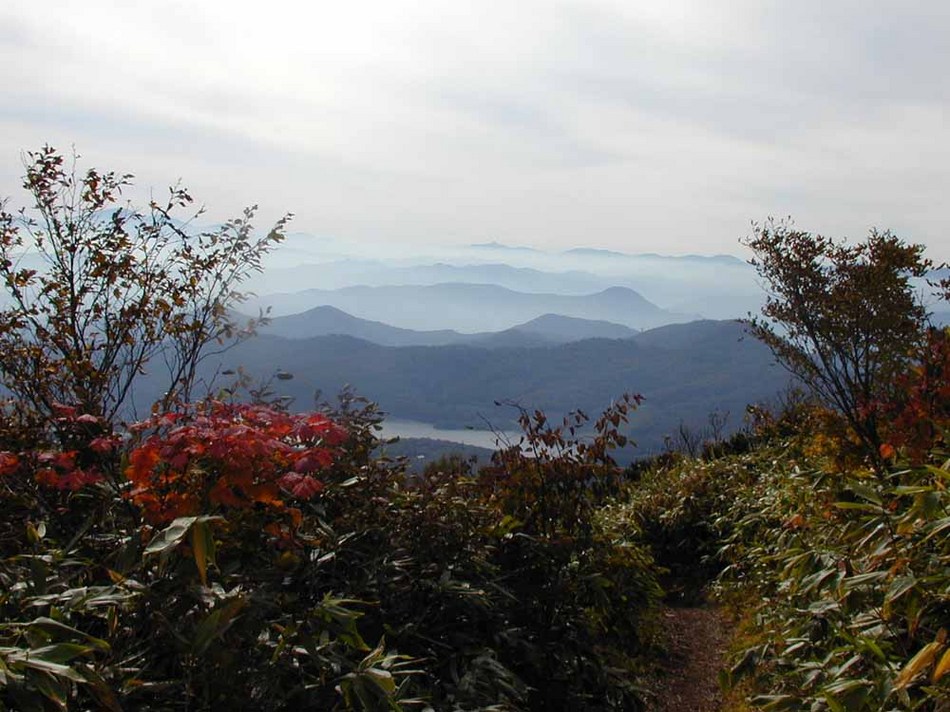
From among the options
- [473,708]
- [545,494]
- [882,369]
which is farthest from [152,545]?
[882,369]

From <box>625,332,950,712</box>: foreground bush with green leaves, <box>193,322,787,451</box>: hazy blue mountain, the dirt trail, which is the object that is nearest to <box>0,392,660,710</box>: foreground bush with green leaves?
the dirt trail

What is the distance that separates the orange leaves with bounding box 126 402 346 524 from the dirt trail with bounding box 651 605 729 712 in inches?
122

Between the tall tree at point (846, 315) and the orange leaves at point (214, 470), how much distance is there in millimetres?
4921

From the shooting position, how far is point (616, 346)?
534 feet

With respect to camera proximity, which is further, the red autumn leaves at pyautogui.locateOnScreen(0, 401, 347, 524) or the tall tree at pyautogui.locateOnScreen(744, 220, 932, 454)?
the tall tree at pyautogui.locateOnScreen(744, 220, 932, 454)

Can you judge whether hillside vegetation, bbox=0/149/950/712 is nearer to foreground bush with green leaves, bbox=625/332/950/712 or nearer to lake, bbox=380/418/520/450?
foreground bush with green leaves, bbox=625/332/950/712

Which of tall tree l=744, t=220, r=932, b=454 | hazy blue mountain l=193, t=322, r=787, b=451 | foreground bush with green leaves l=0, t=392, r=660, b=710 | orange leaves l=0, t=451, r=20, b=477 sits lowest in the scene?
hazy blue mountain l=193, t=322, r=787, b=451

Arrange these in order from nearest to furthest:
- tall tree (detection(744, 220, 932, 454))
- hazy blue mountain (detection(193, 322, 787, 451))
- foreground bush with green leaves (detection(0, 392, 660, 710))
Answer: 1. foreground bush with green leaves (detection(0, 392, 660, 710))
2. tall tree (detection(744, 220, 932, 454))
3. hazy blue mountain (detection(193, 322, 787, 451))

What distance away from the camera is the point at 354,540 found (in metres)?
3.44

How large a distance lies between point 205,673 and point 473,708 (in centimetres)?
105

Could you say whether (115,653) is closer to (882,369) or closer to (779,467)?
(882,369)

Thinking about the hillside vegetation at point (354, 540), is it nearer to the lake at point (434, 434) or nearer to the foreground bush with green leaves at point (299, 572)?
the foreground bush with green leaves at point (299, 572)

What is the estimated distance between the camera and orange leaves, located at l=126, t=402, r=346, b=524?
268cm

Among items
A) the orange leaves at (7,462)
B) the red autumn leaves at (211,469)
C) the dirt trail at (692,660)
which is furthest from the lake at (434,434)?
the dirt trail at (692,660)
